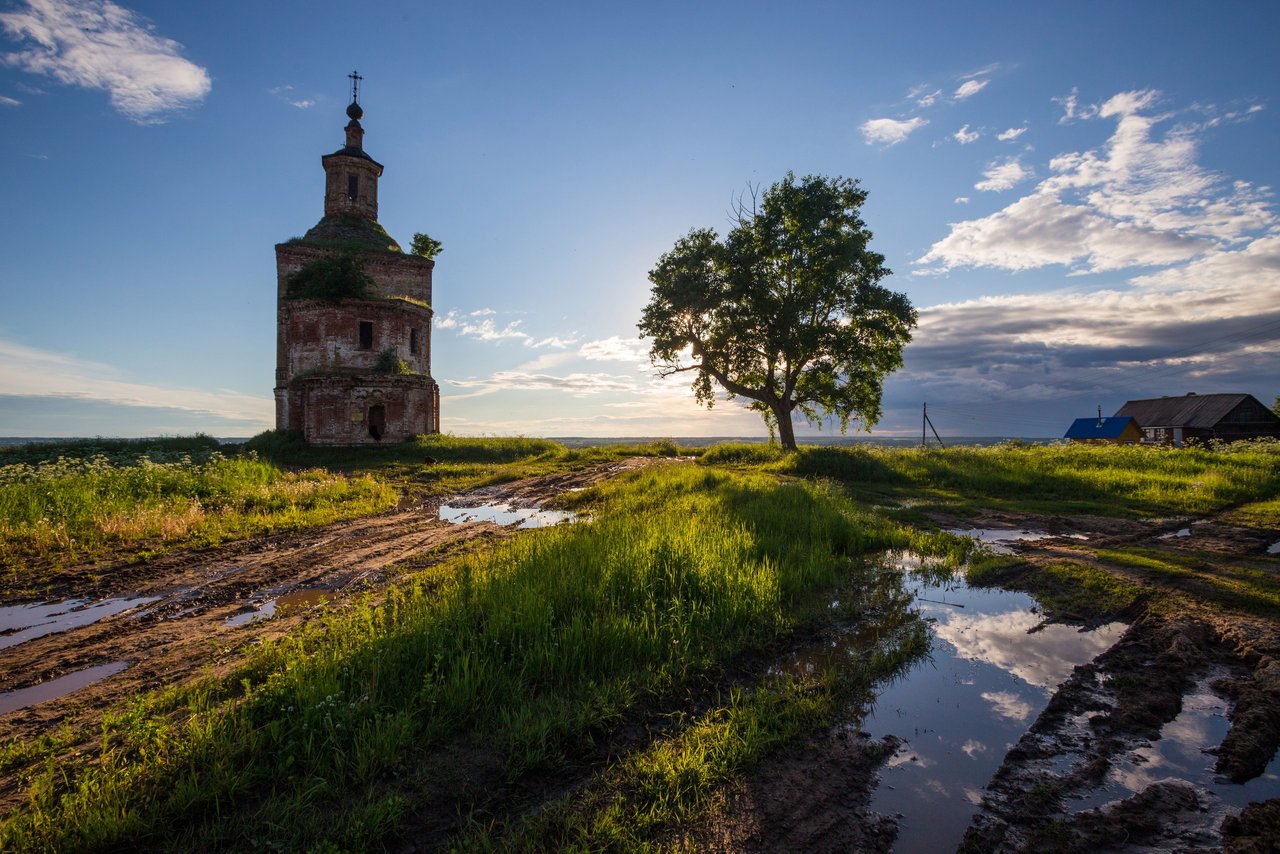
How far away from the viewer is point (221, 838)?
2.78m

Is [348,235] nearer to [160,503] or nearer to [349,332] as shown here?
[349,332]

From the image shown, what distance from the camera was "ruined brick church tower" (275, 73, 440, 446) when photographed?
2678 cm

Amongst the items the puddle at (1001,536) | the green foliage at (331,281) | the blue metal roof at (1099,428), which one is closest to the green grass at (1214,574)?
the puddle at (1001,536)

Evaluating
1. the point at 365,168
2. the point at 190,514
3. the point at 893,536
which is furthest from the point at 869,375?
the point at 365,168

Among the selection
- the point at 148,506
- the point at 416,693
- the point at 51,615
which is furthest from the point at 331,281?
the point at 416,693

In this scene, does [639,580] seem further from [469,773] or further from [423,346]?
[423,346]

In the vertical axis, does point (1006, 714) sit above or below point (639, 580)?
below

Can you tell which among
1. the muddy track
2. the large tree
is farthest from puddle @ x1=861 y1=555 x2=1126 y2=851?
the large tree

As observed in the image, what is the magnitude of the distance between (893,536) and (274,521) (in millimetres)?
11740

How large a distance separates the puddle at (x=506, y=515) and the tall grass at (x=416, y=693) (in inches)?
162

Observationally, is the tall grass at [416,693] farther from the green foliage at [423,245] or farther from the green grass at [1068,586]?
the green foliage at [423,245]

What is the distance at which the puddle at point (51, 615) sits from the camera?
18.3 feet

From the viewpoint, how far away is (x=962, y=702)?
14.0ft

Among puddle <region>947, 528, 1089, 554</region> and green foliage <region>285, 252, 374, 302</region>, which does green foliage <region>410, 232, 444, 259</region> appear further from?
puddle <region>947, 528, 1089, 554</region>
